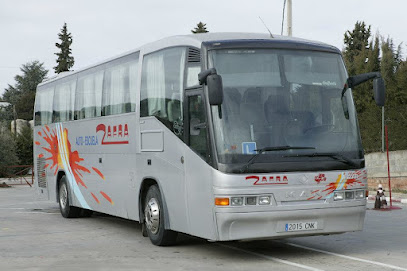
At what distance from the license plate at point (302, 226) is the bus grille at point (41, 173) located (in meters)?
11.3

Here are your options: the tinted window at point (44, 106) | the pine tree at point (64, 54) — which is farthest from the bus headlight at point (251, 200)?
the pine tree at point (64, 54)

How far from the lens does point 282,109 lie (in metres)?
10.7

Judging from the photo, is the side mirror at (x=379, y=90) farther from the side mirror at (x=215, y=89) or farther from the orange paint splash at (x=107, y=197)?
the orange paint splash at (x=107, y=197)

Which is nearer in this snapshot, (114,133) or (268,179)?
(268,179)

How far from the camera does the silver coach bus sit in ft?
33.9

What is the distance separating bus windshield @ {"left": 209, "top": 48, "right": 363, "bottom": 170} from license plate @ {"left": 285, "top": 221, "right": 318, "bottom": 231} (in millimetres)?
891

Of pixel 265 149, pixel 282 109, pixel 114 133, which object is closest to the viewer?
pixel 265 149

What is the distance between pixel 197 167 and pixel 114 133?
433cm

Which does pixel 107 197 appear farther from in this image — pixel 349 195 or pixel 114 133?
pixel 349 195

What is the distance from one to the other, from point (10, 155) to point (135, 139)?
141 ft

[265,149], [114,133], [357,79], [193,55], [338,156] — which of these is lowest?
[338,156]

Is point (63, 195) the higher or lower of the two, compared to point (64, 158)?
lower

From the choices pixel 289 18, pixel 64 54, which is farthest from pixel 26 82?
pixel 289 18

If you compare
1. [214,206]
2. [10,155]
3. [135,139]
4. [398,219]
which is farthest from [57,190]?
[10,155]
